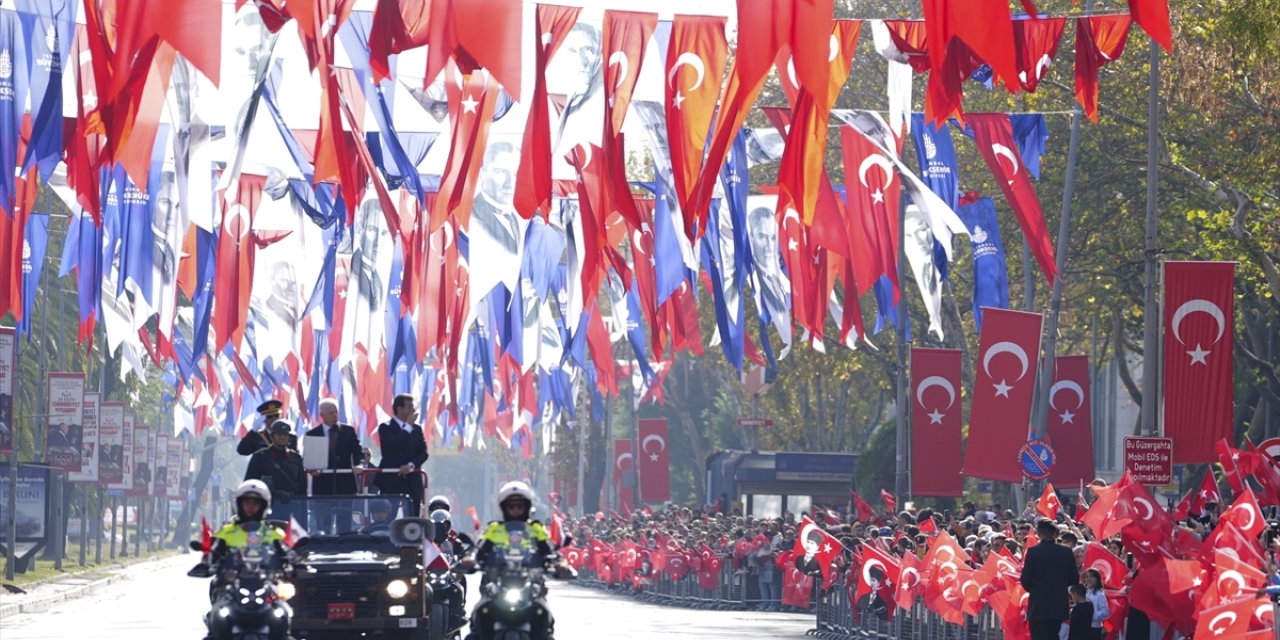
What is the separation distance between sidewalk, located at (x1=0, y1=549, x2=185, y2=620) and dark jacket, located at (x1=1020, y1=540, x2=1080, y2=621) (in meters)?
21.3

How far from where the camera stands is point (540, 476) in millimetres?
146250

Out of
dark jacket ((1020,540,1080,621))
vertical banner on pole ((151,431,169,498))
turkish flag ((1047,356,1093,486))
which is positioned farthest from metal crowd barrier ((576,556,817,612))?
vertical banner on pole ((151,431,169,498))

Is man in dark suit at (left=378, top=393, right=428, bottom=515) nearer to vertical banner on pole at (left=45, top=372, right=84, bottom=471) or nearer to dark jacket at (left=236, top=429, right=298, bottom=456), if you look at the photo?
dark jacket at (left=236, top=429, right=298, bottom=456)

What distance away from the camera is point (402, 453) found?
21359 mm

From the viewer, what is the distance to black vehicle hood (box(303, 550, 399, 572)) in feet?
66.0

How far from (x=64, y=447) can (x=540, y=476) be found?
93237 millimetres

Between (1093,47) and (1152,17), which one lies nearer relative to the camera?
(1152,17)

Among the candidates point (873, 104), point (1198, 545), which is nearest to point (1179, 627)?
point (1198, 545)

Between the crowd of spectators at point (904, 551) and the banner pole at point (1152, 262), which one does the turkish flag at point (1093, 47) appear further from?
the banner pole at point (1152, 262)

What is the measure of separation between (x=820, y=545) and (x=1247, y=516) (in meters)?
15.9

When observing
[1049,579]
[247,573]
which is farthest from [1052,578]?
[247,573]

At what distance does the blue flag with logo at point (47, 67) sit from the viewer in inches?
902

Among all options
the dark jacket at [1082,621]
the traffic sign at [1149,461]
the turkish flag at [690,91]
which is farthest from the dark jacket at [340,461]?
the traffic sign at [1149,461]

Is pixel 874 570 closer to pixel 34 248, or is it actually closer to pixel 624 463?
pixel 34 248
